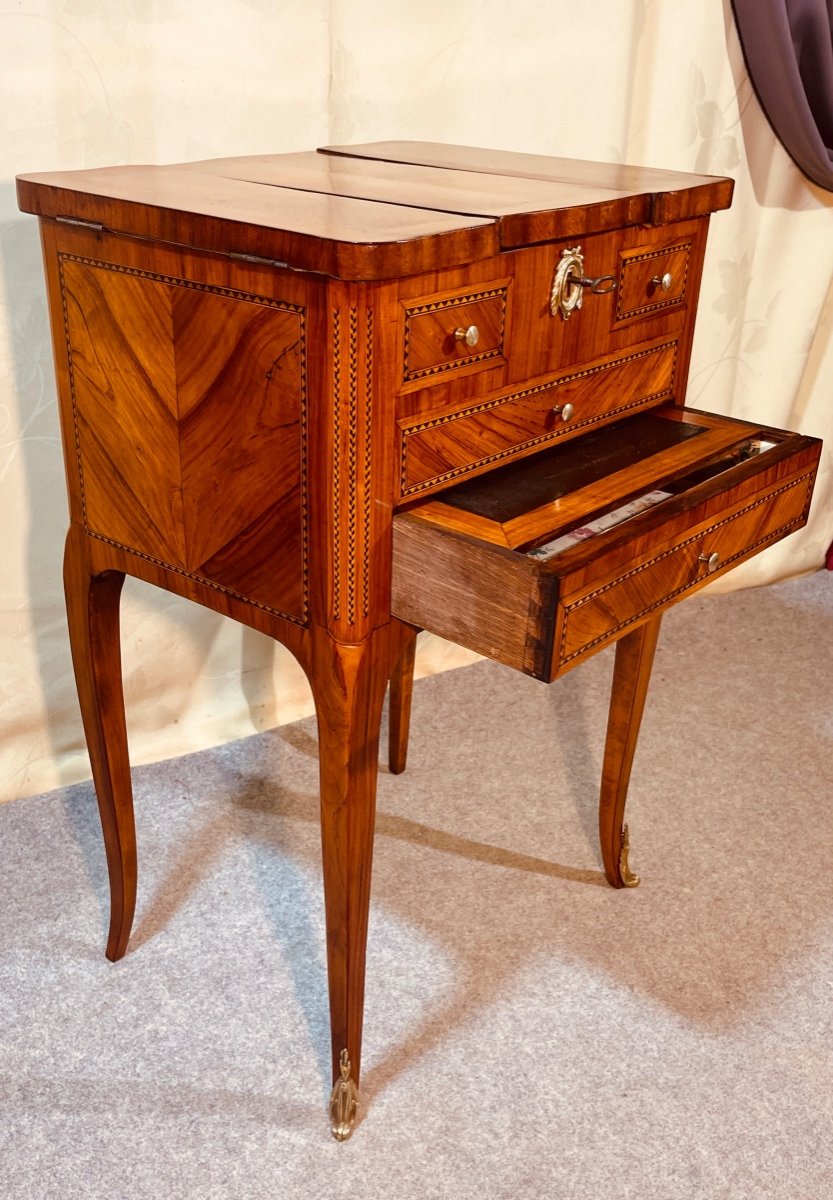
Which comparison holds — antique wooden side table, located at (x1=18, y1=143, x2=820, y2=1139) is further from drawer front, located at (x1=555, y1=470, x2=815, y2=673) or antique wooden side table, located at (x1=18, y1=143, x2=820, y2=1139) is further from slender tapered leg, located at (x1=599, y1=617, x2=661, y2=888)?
slender tapered leg, located at (x1=599, y1=617, x2=661, y2=888)

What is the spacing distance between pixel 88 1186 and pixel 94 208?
36.4 inches

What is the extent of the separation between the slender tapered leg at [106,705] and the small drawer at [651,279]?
1.97 feet

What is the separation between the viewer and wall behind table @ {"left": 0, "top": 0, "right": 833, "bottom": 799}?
Answer: 1.48m

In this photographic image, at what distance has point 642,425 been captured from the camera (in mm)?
1273

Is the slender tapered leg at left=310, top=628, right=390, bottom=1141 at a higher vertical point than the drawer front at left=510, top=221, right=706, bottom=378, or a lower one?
lower

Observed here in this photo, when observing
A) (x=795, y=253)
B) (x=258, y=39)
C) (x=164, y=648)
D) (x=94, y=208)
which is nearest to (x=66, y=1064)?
(x=164, y=648)

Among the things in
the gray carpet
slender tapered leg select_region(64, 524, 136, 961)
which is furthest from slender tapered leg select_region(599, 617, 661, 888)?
slender tapered leg select_region(64, 524, 136, 961)

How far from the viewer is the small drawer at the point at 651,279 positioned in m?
1.19

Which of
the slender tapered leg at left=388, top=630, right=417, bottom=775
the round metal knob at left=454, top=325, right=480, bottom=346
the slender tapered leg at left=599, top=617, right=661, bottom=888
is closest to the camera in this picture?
the round metal knob at left=454, top=325, right=480, bottom=346

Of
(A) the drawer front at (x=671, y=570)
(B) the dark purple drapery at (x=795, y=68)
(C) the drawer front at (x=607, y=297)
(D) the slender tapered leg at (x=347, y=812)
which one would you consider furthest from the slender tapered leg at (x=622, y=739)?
(B) the dark purple drapery at (x=795, y=68)

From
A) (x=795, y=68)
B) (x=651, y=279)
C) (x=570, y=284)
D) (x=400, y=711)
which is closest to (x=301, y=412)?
(x=570, y=284)

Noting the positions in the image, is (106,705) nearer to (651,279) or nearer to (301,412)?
(301,412)

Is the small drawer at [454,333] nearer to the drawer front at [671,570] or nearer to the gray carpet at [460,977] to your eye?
the drawer front at [671,570]

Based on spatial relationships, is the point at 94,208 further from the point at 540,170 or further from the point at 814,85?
the point at 814,85
